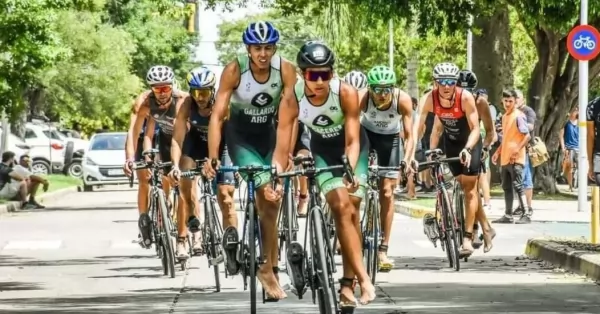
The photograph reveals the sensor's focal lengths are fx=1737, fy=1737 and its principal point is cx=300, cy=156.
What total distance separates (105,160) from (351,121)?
32.4 metres

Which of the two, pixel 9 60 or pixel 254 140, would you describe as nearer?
pixel 254 140

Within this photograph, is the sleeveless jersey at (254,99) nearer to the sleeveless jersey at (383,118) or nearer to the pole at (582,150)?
the sleeveless jersey at (383,118)

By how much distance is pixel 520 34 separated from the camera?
56.7 metres

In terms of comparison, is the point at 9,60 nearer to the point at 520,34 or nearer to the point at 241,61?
the point at 241,61

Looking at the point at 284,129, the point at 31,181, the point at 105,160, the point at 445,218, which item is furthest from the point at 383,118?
the point at 105,160

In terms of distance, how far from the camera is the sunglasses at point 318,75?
1148cm

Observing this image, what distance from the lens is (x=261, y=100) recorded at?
12.2 metres

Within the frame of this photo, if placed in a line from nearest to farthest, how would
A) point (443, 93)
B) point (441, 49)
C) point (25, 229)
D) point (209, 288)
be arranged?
1. point (209, 288)
2. point (443, 93)
3. point (25, 229)
4. point (441, 49)

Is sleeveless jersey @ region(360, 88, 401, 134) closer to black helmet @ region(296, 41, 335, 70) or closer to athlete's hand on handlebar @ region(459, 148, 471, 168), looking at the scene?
athlete's hand on handlebar @ region(459, 148, 471, 168)

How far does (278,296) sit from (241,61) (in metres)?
1.68

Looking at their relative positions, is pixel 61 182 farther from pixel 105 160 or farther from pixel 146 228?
pixel 146 228

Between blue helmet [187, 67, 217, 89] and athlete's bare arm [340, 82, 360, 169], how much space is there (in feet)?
10.7

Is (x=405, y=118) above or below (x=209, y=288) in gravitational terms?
above

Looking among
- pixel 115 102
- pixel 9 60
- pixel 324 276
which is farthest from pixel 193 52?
pixel 324 276
